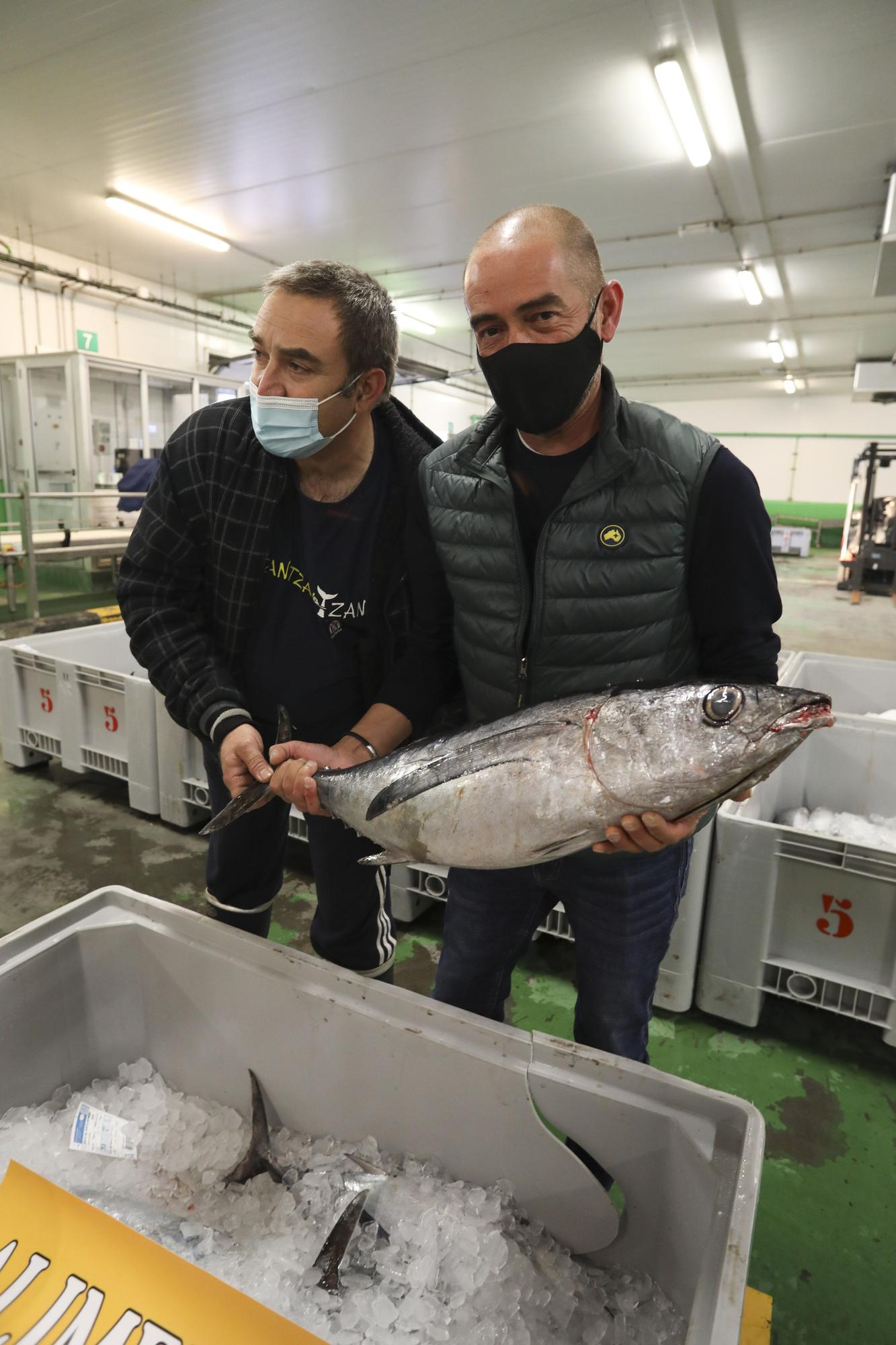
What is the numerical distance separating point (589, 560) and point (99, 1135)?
3.95 ft

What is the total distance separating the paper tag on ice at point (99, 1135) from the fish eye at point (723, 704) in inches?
44.4

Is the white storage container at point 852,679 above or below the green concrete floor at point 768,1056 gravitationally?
above

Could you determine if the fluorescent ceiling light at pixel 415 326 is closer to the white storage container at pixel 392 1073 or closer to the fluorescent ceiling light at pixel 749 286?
the fluorescent ceiling light at pixel 749 286

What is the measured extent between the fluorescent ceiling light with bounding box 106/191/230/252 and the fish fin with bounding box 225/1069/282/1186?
8770 millimetres

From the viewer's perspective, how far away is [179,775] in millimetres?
3279

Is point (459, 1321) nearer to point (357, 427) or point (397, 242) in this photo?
point (357, 427)

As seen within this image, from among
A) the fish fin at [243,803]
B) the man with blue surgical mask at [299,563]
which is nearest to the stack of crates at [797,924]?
the man with blue surgical mask at [299,563]

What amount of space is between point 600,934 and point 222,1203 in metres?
0.73

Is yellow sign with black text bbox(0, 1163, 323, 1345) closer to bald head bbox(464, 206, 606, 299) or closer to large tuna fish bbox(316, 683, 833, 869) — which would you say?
large tuna fish bbox(316, 683, 833, 869)

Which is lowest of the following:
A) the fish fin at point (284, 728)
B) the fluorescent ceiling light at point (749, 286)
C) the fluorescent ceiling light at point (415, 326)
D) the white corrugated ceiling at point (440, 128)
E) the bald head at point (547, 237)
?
the fish fin at point (284, 728)

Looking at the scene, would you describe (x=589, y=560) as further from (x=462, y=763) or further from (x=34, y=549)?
(x=34, y=549)

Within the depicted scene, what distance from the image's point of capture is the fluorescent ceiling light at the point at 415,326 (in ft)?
40.5

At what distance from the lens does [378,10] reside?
13.8 feet

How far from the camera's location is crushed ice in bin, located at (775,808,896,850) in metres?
2.61
